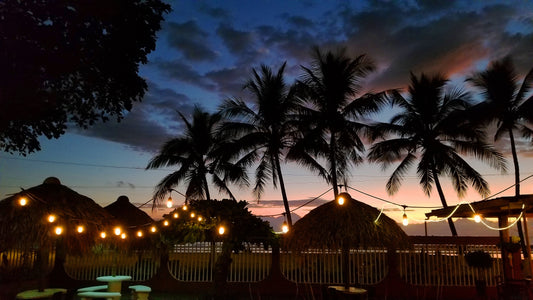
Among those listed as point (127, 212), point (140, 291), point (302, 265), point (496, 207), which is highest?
point (127, 212)

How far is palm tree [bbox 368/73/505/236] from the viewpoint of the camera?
1600 centimetres

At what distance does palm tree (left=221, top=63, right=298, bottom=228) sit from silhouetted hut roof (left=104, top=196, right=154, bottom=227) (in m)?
4.26

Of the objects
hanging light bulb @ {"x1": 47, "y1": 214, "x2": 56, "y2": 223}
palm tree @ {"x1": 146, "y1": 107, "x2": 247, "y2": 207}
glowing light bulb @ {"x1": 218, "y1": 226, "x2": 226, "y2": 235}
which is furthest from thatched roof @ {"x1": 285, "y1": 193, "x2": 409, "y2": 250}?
palm tree @ {"x1": 146, "y1": 107, "x2": 247, "y2": 207}

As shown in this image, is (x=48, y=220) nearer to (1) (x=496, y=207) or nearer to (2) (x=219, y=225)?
(2) (x=219, y=225)

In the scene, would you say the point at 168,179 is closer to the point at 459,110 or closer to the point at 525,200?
the point at 459,110

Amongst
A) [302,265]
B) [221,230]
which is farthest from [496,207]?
[221,230]

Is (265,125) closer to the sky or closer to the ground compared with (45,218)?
closer to the sky

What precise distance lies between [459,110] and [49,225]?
47.6 feet

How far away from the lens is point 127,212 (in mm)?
15750

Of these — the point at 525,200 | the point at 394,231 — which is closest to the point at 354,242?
the point at 394,231

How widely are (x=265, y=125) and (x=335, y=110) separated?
9.51 ft

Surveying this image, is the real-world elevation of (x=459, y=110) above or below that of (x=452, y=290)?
above

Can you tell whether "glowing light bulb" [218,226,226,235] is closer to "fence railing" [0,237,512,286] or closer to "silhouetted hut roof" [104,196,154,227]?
"fence railing" [0,237,512,286]

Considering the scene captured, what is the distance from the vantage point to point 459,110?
16219 mm
